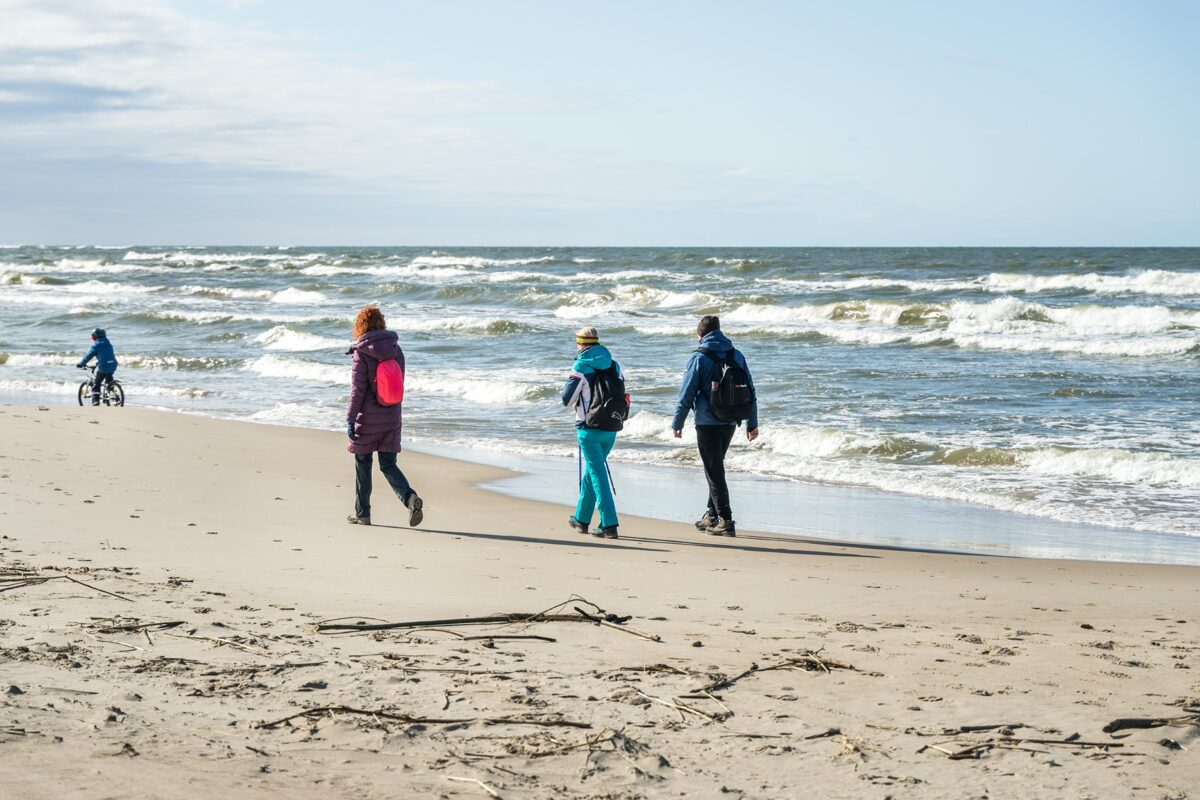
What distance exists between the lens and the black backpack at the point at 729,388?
27.5 ft

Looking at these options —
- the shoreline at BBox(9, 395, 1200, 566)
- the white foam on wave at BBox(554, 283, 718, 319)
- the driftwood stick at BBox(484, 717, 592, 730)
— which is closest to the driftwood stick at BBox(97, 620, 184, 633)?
the driftwood stick at BBox(484, 717, 592, 730)

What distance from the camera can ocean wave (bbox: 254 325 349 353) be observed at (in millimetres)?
26375

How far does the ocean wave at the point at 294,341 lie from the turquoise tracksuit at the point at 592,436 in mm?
18582

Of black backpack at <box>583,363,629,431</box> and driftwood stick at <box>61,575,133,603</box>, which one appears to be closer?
driftwood stick at <box>61,575,133,603</box>

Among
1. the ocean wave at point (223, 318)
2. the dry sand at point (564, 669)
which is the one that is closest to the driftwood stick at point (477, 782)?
the dry sand at point (564, 669)

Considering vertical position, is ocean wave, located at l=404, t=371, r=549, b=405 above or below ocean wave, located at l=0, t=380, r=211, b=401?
above

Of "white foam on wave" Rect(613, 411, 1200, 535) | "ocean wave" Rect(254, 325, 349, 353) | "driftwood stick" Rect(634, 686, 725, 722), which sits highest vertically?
"ocean wave" Rect(254, 325, 349, 353)

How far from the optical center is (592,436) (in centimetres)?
813

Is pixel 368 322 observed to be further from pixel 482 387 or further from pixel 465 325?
pixel 465 325

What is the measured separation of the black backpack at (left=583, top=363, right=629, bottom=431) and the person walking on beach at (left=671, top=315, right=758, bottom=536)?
485mm

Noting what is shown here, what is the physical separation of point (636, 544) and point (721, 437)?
1.19 m

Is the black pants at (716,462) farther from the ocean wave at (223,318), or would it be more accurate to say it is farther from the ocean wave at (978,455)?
the ocean wave at (223,318)

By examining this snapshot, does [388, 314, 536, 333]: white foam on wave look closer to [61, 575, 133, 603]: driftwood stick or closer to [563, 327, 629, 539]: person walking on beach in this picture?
[563, 327, 629, 539]: person walking on beach

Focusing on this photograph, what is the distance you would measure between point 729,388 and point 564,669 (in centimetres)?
449
